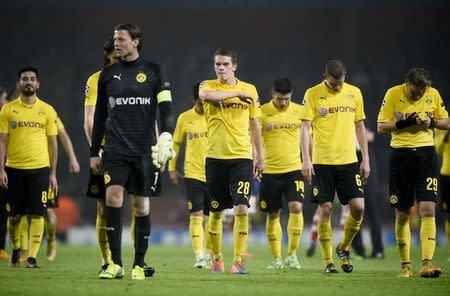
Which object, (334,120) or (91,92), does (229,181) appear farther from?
(91,92)

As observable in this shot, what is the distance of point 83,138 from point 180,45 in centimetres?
376

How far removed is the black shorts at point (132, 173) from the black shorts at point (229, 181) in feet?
5.90

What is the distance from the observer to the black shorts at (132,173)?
10.1 meters

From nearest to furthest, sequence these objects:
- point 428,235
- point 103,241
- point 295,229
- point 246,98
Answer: point 103,241 < point 428,235 < point 246,98 < point 295,229

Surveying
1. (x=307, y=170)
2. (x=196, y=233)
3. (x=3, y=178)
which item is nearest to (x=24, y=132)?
(x=3, y=178)

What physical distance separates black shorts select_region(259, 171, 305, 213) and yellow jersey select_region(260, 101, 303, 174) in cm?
9

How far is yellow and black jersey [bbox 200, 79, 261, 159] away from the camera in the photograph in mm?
12062

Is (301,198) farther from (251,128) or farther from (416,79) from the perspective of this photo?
(416,79)

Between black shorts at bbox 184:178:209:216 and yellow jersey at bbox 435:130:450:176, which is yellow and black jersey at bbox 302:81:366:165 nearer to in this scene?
black shorts at bbox 184:178:209:216

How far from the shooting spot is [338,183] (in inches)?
484

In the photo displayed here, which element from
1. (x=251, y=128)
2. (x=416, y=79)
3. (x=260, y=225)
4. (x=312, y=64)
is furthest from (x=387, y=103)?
(x=312, y=64)

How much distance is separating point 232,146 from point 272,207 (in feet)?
8.30

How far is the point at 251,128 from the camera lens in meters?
12.3

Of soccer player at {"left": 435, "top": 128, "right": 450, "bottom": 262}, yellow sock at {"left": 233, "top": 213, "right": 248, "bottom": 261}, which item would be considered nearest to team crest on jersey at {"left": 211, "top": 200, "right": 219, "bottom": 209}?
yellow sock at {"left": 233, "top": 213, "right": 248, "bottom": 261}
